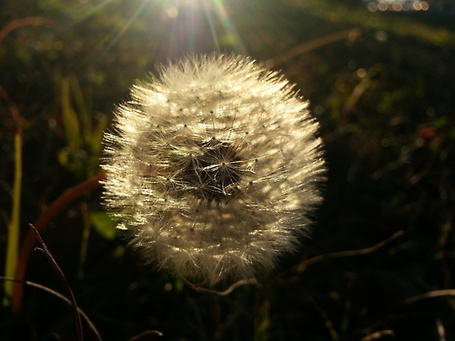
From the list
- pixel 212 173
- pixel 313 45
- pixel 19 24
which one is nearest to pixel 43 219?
pixel 212 173

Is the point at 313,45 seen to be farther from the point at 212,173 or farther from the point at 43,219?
the point at 43,219

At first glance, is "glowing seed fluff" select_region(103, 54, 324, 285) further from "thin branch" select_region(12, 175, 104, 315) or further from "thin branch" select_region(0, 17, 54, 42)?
"thin branch" select_region(0, 17, 54, 42)

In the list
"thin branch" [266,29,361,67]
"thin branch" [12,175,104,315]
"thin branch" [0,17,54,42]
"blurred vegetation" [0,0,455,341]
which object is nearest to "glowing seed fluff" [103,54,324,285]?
"thin branch" [12,175,104,315]

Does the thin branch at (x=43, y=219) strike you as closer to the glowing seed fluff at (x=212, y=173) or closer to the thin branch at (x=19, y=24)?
the glowing seed fluff at (x=212, y=173)

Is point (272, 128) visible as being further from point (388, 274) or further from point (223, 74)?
point (388, 274)

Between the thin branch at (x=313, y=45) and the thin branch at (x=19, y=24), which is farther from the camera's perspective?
the thin branch at (x=313, y=45)

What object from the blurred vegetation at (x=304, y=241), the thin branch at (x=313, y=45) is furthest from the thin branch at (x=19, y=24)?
the thin branch at (x=313, y=45)
